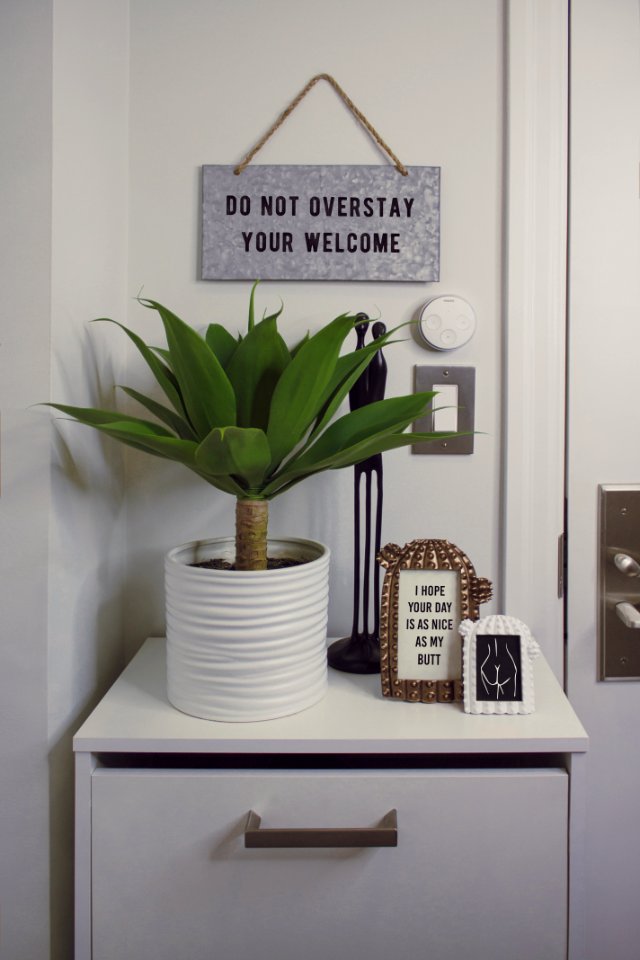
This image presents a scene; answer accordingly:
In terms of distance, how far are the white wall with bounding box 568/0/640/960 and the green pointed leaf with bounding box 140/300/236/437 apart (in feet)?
1.97

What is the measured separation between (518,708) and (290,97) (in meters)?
0.95

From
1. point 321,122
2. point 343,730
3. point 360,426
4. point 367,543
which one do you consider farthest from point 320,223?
point 343,730

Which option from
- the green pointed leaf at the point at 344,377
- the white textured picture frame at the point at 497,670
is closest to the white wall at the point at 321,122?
the green pointed leaf at the point at 344,377

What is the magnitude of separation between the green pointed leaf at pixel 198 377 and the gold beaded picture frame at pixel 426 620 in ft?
0.90

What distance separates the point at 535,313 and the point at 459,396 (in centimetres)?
18

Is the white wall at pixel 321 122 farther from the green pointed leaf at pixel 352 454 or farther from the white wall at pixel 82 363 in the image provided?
the green pointed leaf at pixel 352 454

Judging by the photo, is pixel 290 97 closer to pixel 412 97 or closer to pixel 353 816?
pixel 412 97

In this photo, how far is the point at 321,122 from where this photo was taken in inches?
41.8

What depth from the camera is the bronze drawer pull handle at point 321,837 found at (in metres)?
0.73

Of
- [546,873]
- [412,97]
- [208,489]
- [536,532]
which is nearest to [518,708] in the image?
[546,873]

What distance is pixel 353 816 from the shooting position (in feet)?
2.50

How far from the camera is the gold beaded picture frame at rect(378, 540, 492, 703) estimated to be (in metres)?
0.86

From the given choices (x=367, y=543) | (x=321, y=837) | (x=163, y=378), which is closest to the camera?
(x=321, y=837)

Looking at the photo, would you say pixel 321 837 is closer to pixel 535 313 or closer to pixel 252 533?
pixel 252 533
